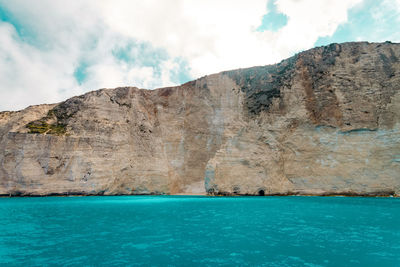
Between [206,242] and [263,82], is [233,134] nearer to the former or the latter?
[263,82]

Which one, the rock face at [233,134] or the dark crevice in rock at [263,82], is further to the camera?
the dark crevice in rock at [263,82]

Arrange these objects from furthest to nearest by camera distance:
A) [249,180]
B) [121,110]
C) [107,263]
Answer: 1. [121,110]
2. [249,180]
3. [107,263]

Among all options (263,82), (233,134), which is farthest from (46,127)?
(263,82)

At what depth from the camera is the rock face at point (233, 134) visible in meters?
36.2

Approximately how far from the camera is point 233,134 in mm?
43938

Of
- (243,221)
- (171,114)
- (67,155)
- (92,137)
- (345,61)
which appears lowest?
(243,221)

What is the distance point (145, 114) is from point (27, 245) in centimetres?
4325

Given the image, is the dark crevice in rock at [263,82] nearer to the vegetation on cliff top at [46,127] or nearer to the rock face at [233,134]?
the rock face at [233,134]

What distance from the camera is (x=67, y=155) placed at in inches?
1804

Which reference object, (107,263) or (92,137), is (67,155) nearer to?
(92,137)

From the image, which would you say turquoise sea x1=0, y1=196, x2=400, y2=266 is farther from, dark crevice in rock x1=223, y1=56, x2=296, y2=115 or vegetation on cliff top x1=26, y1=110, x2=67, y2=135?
vegetation on cliff top x1=26, y1=110, x2=67, y2=135

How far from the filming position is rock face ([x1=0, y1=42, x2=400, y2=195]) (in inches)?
1427

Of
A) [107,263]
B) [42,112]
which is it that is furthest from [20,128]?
[107,263]

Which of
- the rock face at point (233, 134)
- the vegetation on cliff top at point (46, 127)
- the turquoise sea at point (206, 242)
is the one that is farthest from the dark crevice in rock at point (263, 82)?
the vegetation on cliff top at point (46, 127)
